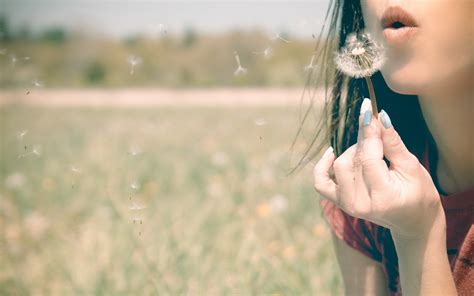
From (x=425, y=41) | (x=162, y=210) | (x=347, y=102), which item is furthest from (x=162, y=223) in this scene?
(x=425, y=41)

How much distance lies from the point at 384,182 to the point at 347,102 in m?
0.32

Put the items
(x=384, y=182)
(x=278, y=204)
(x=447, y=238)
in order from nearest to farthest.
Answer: (x=384, y=182) → (x=447, y=238) → (x=278, y=204)

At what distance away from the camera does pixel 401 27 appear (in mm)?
959

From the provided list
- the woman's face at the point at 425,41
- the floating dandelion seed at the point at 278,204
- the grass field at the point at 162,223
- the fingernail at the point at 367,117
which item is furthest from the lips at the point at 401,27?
the floating dandelion seed at the point at 278,204

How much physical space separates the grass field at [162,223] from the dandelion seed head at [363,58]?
164 mm

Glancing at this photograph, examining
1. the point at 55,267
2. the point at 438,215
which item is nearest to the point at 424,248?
the point at 438,215

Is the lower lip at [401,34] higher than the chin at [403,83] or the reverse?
higher

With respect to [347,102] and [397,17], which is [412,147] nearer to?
[347,102]

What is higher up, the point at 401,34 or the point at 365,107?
the point at 401,34

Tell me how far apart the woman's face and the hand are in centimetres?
7

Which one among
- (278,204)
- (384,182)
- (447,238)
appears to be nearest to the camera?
(384,182)

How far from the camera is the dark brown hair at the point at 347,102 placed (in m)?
1.16

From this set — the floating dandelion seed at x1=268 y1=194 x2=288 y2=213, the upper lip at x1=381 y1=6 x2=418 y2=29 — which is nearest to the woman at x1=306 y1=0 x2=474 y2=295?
the upper lip at x1=381 y1=6 x2=418 y2=29

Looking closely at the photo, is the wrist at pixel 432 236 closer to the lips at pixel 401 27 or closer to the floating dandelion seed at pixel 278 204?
the lips at pixel 401 27
